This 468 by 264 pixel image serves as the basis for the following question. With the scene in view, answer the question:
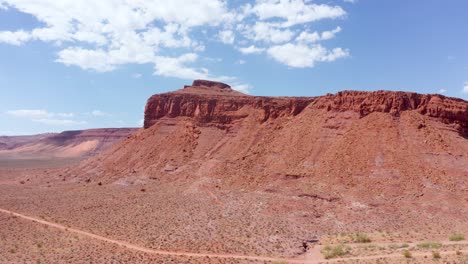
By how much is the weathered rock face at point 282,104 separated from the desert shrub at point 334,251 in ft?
89.5

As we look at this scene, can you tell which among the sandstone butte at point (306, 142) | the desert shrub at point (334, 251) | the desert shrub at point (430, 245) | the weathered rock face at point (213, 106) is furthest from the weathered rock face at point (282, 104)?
the desert shrub at point (334, 251)

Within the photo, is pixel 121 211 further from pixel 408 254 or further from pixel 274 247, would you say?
pixel 408 254

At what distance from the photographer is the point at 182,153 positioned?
59.5 m

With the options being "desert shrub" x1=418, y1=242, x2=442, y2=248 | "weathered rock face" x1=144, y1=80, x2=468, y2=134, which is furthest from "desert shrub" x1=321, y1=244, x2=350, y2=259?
"weathered rock face" x1=144, y1=80, x2=468, y2=134

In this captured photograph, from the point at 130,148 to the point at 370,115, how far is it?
109ft

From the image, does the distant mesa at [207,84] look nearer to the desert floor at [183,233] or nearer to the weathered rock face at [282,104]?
the weathered rock face at [282,104]

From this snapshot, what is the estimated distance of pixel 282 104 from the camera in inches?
2398

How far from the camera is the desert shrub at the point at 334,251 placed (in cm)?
2561

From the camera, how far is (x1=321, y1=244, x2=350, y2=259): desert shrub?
2561cm

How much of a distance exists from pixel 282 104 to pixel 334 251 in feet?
119

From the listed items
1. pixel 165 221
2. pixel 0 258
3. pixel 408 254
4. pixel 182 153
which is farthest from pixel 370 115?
pixel 0 258

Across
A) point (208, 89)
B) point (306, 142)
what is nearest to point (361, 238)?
point (306, 142)

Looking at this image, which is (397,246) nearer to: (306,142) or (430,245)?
(430,245)

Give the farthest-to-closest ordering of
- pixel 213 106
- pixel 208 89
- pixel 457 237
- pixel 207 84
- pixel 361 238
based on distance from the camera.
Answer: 1. pixel 207 84
2. pixel 208 89
3. pixel 213 106
4. pixel 361 238
5. pixel 457 237
